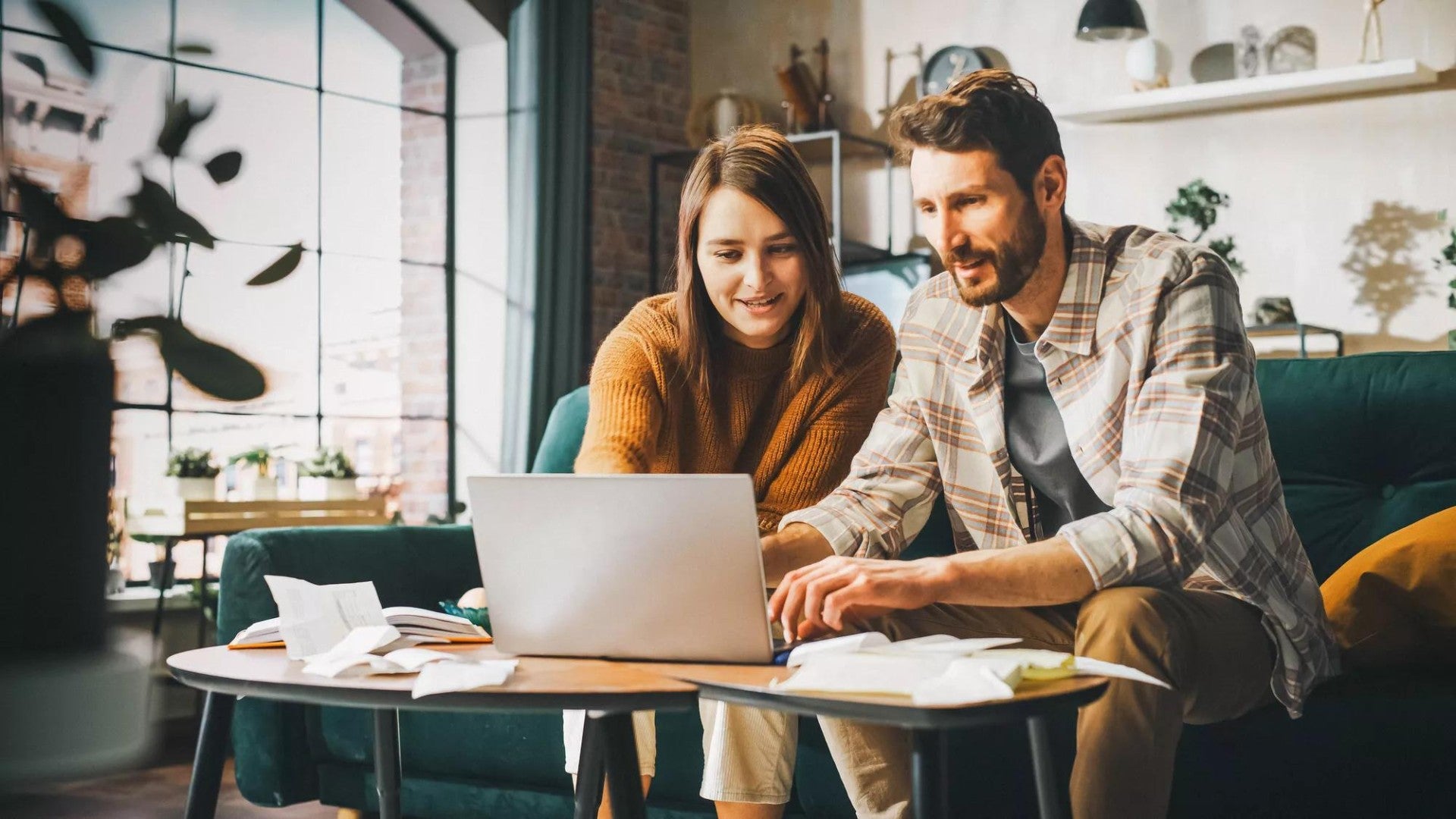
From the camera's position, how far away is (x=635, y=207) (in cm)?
555

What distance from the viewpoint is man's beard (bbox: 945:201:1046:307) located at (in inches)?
65.6

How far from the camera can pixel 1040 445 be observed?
1731 millimetres

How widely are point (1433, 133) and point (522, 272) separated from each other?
118 inches

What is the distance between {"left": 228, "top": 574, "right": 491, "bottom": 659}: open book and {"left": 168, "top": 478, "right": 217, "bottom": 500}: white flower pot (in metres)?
2.70

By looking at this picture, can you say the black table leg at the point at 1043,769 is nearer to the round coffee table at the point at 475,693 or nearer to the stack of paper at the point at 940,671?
the stack of paper at the point at 940,671

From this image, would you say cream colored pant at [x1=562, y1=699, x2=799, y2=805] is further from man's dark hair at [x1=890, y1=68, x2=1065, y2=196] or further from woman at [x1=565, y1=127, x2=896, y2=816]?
man's dark hair at [x1=890, y1=68, x2=1065, y2=196]

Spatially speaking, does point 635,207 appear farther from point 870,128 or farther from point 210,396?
point 210,396

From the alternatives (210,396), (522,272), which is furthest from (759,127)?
(522,272)

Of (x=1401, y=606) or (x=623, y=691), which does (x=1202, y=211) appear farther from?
(x=623, y=691)

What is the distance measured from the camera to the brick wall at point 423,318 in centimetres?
516

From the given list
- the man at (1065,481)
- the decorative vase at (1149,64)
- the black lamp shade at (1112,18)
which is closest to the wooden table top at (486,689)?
the man at (1065,481)

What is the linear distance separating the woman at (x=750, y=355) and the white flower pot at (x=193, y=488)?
240 cm

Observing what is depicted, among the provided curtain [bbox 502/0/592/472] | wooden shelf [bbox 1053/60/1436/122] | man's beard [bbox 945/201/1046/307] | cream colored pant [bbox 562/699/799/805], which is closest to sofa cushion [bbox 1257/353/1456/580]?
man's beard [bbox 945/201/1046/307]

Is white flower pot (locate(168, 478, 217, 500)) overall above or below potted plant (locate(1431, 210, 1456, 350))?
below
